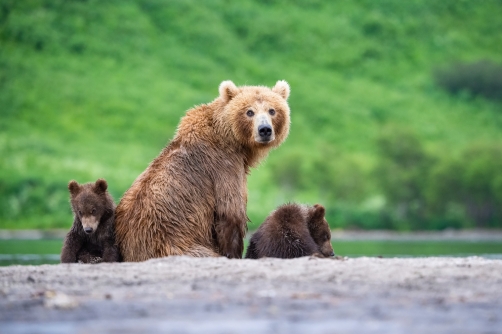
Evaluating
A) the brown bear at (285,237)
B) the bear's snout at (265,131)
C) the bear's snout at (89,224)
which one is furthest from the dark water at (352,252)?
the bear's snout at (265,131)

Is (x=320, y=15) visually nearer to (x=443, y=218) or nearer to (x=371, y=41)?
(x=371, y=41)

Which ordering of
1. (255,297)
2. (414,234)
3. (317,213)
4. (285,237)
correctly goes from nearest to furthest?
1. (255,297)
2. (285,237)
3. (317,213)
4. (414,234)

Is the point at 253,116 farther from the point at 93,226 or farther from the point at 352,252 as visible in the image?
the point at 352,252

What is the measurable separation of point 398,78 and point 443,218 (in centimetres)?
5265

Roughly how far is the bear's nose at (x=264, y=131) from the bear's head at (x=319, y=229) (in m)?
1.02

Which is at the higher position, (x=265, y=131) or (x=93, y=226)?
Answer: (x=265, y=131)

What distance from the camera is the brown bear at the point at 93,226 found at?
9.43m

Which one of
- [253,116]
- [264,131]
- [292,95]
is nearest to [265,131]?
[264,131]

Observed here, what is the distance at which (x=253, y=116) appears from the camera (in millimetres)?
10023

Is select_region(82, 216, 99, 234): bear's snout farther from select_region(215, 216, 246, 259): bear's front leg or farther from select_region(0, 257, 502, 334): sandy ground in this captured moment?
select_region(215, 216, 246, 259): bear's front leg

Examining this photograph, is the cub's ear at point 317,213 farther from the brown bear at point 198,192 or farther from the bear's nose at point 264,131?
the bear's nose at point 264,131

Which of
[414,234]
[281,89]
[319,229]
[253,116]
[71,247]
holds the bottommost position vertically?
[71,247]

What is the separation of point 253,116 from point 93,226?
2087 millimetres

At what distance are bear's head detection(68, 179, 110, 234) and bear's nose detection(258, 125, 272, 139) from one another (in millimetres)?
1705
